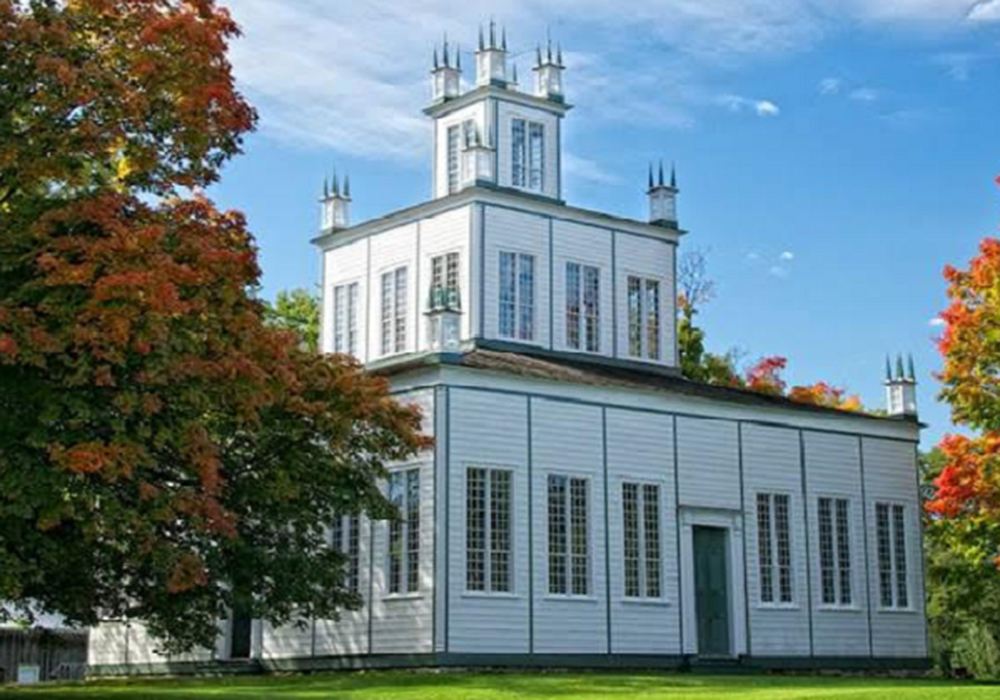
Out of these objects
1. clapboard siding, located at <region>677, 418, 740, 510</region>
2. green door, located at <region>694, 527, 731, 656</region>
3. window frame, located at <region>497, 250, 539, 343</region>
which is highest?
window frame, located at <region>497, 250, 539, 343</region>

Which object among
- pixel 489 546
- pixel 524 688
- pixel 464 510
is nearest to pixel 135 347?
pixel 524 688

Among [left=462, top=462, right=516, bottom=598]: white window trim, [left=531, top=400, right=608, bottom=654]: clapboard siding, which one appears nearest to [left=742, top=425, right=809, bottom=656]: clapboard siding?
[left=531, top=400, right=608, bottom=654]: clapboard siding

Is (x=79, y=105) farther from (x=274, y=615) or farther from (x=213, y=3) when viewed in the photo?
(x=274, y=615)

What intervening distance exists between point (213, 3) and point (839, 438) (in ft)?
72.6

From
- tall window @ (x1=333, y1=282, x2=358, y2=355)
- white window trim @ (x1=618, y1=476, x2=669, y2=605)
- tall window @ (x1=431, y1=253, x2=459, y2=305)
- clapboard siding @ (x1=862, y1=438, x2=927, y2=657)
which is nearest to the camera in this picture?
white window trim @ (x1=618, y1=476, x2=669, y2=605)

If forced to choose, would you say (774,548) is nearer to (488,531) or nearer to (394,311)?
(488,531)

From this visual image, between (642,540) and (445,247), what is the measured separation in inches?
366

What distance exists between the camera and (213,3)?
80.9ft

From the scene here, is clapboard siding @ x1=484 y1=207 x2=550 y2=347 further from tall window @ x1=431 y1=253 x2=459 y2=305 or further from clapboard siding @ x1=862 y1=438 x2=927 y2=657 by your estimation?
clapboard siding @ x1=862 y1=438 x2=927 y2=657

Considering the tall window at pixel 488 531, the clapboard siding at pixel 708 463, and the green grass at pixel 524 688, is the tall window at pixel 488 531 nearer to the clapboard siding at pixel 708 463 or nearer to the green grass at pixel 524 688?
the green grass at pixel 524 688

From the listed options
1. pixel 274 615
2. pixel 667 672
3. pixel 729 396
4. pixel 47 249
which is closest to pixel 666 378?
pixel 729 396

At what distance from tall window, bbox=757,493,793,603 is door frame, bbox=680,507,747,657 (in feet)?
2.48

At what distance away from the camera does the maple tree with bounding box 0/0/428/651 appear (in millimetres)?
20656

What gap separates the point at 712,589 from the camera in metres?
37.4
